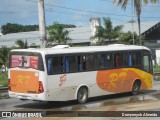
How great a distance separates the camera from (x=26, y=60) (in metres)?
18.7

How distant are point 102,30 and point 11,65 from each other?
4175 centimetres

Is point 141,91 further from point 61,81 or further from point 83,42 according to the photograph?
point 83,42

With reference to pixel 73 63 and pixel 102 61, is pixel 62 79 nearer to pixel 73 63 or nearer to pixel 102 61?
pixel 73 63

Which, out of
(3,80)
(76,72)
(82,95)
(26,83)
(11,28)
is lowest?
(3,80)

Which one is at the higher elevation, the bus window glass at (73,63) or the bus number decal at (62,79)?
the bus window glass at (73,63)

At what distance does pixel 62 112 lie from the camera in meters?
16.8

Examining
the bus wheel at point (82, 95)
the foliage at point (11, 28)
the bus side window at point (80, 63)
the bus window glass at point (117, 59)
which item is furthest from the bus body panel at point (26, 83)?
the foliage at point (11, 28)

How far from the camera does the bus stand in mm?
18328

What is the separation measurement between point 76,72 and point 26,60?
2415mm

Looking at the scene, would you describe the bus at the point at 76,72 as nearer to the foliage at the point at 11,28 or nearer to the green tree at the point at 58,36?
the green tree at the point at 58,36

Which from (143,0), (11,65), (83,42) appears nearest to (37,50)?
(11,65)

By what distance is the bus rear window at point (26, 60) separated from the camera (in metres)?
18.3

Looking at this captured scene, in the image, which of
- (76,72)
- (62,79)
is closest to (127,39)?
(76,72)

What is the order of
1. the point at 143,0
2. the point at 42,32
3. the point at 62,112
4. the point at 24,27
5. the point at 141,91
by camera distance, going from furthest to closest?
the point at 24,27 < the point at 143,0 < the point at 42,32 < the point at 141,91 < the point at 62,112
